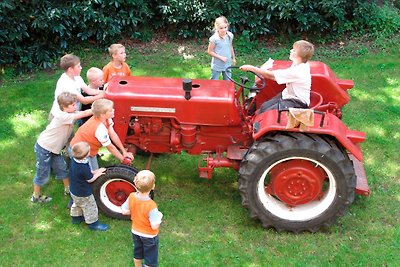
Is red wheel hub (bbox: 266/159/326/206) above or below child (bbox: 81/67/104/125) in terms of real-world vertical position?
below

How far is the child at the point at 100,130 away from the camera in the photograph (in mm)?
4758

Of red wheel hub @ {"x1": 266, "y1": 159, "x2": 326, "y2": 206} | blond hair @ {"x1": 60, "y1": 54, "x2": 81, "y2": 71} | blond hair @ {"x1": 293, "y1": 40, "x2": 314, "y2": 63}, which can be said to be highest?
blond hair @ {"x1": 293, "y1": 40, "x2": 314, "y2": 63}

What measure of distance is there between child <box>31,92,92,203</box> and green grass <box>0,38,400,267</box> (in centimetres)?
22

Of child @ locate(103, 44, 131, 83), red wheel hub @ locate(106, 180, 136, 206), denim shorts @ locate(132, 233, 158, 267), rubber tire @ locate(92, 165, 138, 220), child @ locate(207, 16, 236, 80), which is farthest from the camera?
child @ locate(207, 16, 236, 80)

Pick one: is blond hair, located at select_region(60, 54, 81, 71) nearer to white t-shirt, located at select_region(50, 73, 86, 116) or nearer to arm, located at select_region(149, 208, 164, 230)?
white t-shirt, located at select_region(50, 73, 86, 116)

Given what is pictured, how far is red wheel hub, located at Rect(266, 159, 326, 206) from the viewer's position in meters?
4.90

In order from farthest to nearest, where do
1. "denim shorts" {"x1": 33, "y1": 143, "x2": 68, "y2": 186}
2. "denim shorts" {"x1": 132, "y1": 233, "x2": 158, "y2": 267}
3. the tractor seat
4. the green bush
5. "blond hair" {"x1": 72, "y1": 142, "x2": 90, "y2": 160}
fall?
the green bush → "denim shorts" {"x1": 33, "y1": 143, "x2": 68, "y2": 186} → the tractor seat → "blond hair" {"x1": 72, "y1": 142, "x2": 90, "y2": 160} → "denim shorts" {"x1": 132, "y1": 233, "x2": 158, "y2": 267}

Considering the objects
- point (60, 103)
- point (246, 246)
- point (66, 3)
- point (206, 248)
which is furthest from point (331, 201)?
point (66, 3)

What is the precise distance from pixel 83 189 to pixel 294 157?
74.3 inches

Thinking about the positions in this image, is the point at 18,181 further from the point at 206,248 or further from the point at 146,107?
the point at 206,248

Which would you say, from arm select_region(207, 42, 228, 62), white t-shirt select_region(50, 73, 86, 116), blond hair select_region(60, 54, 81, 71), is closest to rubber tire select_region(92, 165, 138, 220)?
white t-shirt select_region(50, 73, 86, 116)

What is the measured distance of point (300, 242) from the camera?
16.3 ft

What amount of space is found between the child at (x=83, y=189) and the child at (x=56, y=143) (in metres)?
0.53

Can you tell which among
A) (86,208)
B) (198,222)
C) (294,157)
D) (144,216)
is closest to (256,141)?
(294,157)
